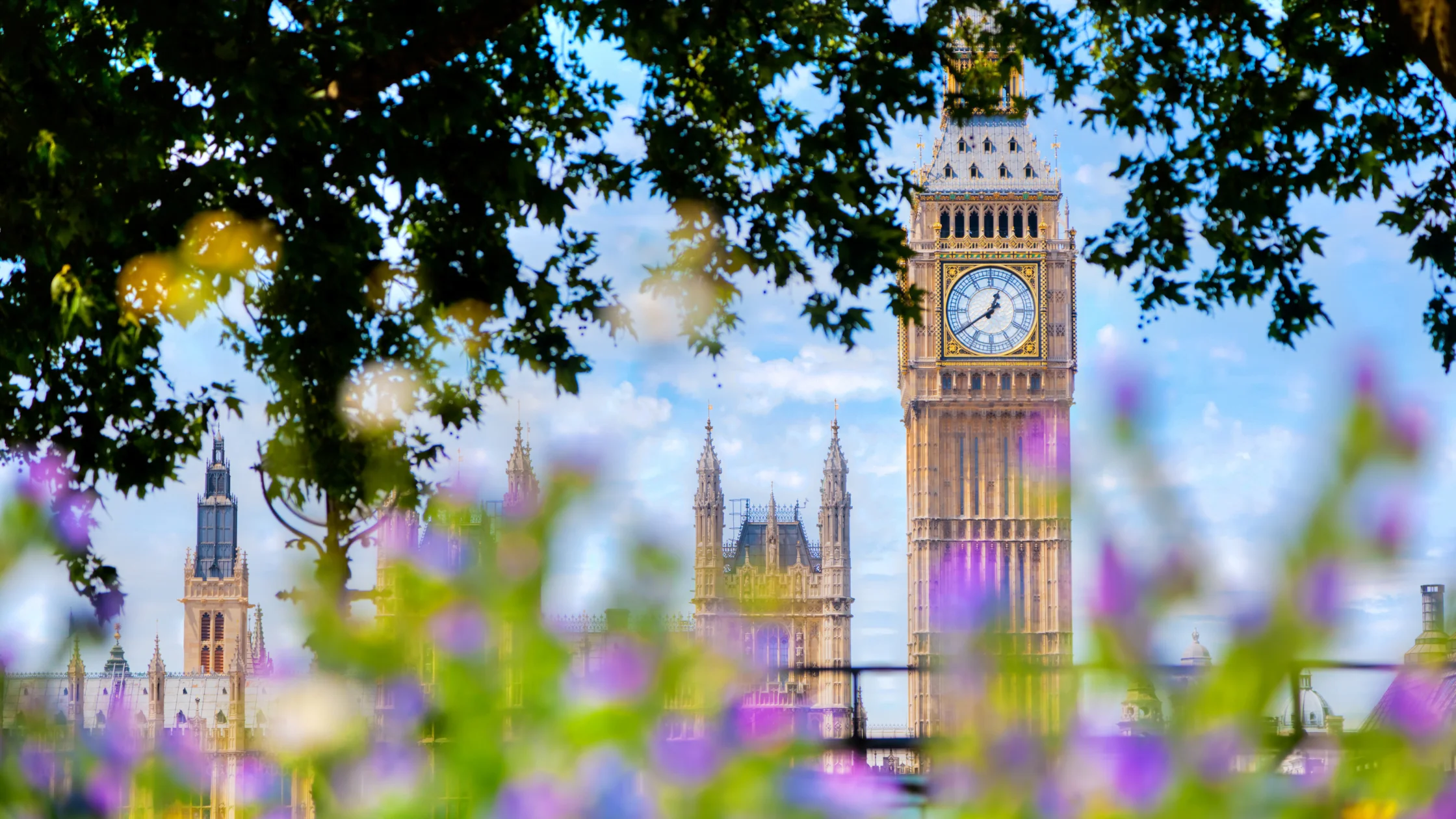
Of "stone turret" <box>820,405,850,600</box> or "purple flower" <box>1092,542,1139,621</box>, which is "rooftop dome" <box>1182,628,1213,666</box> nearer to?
"purple flower" <box>1092,542,1139,621</box>

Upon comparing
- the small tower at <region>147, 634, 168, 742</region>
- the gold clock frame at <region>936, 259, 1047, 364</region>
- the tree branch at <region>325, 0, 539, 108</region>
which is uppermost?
the gold clock frame at <region>936, 259, 1047, 364</region>

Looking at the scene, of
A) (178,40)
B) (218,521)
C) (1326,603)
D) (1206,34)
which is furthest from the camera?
(218,521)

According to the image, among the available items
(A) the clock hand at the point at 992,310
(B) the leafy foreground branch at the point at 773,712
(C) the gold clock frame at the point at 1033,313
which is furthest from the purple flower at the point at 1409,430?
(A) the clock hand at the point at 992,310

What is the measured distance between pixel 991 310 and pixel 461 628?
68099mm

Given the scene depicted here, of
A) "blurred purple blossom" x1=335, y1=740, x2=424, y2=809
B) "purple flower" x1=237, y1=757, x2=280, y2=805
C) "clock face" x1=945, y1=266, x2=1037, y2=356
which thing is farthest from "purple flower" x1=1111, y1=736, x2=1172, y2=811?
"clock face" x1=945, y1=266, x2=1037, y2=356

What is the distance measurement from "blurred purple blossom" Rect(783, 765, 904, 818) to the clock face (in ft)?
217

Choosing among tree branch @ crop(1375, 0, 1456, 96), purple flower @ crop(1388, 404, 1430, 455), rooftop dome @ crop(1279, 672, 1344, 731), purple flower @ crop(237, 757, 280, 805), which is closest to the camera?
purple flower @ crop(1388, 404, 1430, 455)

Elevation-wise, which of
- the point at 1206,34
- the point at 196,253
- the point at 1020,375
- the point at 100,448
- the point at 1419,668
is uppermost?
the point at 1020,375

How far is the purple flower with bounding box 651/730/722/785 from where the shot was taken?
46.3 inches

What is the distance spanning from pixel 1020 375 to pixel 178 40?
63432mm

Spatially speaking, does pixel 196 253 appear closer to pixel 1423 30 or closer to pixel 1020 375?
pixel 1423 30

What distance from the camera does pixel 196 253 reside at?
816 cm

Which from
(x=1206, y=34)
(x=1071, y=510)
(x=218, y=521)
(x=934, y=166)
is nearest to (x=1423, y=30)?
(x=1206, y=34)

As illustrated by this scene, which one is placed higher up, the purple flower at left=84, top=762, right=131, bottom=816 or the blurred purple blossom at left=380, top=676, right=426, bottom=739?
the blurred purple blossom at left=380, top=676, right=426, bottom=739
